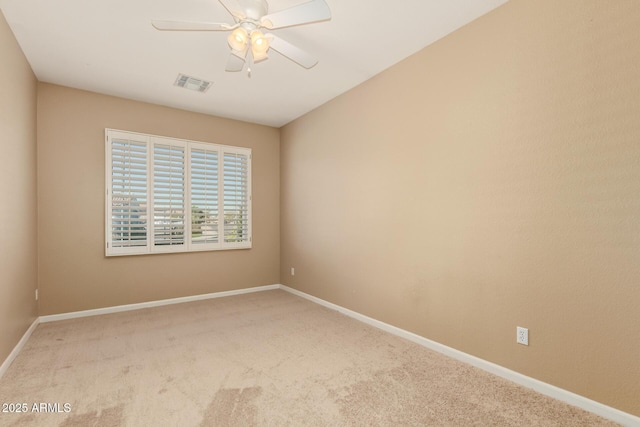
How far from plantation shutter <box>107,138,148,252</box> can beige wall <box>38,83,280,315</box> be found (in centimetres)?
13

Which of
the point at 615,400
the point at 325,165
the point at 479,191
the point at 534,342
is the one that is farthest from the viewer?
the point at 325,165

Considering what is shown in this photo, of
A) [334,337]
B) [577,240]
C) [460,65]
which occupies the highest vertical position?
[460,65]

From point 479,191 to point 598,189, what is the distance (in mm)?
736

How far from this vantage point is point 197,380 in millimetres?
2307

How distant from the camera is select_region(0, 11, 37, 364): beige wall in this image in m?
2.42

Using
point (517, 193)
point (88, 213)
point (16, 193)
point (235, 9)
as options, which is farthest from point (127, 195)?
point (517, 193)

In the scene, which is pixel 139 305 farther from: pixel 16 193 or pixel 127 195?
pixel 16 193

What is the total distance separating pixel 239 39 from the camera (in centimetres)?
221

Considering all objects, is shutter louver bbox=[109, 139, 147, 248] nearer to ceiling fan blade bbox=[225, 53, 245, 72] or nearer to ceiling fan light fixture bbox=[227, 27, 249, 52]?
ceiling fan blade bbox=[225, 53, 245, 72]

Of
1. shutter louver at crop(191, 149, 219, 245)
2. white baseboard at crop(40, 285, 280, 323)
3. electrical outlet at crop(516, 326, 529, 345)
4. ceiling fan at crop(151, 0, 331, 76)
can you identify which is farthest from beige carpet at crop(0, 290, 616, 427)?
ceiling fan at crop(151, 0, 331, 76)

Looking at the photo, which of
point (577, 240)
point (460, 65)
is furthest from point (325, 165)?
point (577, 240)

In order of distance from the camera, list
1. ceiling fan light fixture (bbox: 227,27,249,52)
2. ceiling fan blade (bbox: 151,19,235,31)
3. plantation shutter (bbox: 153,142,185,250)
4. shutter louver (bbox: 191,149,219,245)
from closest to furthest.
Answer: ceiling fan blade (bbox: 151,19,235,31), ceiling fan light fixture (bbox: 227,27,249,52), plantation shutter (bbox: 153,142,185,250), shutter louver (bbox: 191,149,219,245)

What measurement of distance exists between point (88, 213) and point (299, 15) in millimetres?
3517

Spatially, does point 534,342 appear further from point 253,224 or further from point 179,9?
point 253,224
